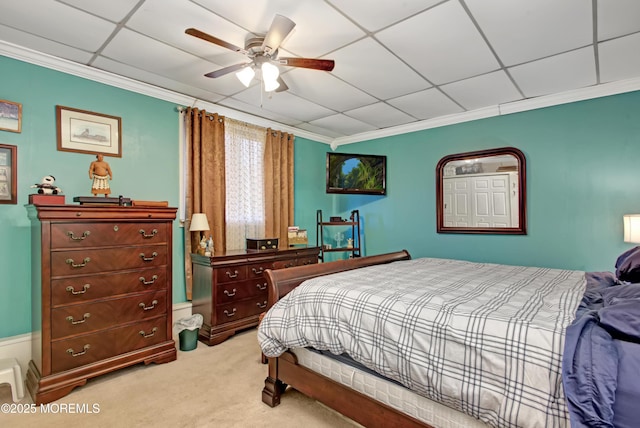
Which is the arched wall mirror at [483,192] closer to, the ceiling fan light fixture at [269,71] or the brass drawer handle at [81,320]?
the ceiling fan light fixture at [269,71]

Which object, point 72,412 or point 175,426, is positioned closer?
point 175,426

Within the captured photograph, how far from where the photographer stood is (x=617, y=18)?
6.97ft

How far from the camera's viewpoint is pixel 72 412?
6.79 feet

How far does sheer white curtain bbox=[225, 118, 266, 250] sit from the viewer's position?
4.00m

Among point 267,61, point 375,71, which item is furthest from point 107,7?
point 375,71

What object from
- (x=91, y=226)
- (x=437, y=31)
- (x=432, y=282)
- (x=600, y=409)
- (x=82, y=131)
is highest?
(x=437, y=31)

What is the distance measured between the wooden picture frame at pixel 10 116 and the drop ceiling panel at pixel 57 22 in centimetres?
62

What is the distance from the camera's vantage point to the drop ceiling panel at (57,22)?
2049mm

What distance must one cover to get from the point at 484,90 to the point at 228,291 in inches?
135

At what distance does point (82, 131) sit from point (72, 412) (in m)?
2.27

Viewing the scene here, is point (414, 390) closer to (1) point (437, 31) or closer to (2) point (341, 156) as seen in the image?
(1) point (437, 31)

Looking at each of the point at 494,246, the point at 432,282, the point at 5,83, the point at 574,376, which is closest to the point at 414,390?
the point at 574,376

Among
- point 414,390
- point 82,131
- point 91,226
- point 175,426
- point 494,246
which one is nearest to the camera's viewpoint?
point 414,390

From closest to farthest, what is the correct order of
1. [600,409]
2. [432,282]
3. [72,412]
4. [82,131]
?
[600,409]
[72,412]
[432,282]
[82,131]
